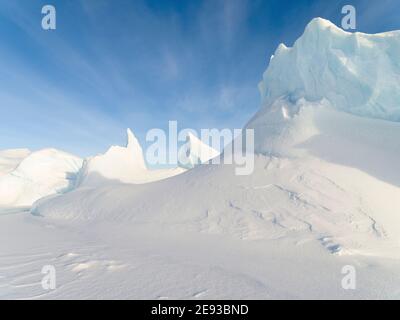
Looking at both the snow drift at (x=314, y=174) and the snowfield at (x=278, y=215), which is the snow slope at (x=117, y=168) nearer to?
the snowfield at (x=278, y=215)

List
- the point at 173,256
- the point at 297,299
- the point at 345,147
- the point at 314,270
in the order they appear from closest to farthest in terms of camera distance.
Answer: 1. the point at 297,299
2. the point at 314,270
3. the point at 173,256
4. the point at 345,147

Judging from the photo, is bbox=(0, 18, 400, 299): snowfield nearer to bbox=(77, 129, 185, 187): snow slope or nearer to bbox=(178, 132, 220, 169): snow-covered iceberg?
bbox=(77, 129, 185, 187): snow slope

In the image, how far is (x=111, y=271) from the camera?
4395 millimetres

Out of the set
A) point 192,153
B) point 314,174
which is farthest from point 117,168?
point 314,174

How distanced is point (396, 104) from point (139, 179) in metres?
23.9

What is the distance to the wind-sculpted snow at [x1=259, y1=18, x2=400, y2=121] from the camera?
9.53 metres

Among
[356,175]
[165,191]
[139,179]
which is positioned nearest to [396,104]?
[356,175]

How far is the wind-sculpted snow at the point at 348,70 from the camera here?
9.53 m

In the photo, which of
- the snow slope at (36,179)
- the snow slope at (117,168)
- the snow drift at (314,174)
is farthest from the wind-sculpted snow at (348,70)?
the snow slope at (36,179)

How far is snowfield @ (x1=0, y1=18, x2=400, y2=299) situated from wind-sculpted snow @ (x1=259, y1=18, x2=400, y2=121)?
0.16 ft
